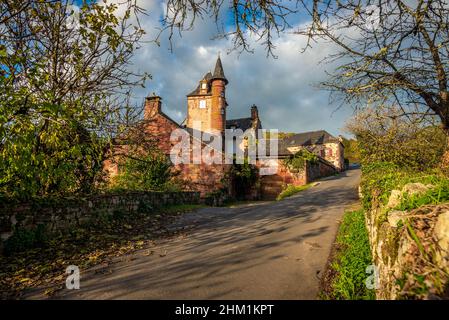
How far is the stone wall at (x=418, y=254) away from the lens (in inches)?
76.0

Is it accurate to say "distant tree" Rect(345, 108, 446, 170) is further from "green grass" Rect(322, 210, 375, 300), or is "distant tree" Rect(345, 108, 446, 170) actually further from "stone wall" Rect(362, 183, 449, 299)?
"stone wall" Rect(362, 183, 449, 299)

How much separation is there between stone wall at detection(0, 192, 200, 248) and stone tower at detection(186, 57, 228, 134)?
23318 mm

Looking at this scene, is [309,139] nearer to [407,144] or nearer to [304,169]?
[304,169]

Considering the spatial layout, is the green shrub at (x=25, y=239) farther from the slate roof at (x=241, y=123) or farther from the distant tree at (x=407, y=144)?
the slate roof at (x=241, y=123)

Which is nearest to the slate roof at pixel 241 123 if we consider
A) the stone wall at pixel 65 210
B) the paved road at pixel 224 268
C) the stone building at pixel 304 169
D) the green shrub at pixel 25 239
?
the stone building at pixel 304 169

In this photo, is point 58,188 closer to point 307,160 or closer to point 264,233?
point 264,233

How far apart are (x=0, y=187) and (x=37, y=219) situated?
3.35ft

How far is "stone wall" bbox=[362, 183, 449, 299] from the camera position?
1930mm

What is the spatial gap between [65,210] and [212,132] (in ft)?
90.2

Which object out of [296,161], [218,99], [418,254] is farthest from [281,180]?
[418,254]

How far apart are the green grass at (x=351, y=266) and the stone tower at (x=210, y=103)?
27.3 m

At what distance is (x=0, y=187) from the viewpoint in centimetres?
596

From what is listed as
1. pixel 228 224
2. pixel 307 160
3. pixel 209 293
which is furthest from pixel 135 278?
pixel 307 160

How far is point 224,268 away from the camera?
4828mm
